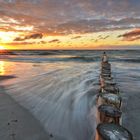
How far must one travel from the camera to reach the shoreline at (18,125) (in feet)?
13.7

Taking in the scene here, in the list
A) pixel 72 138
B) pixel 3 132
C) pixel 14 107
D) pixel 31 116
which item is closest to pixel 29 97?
pixel 14 107

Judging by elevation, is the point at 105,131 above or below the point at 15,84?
above

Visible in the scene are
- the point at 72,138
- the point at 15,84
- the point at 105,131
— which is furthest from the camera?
the point at 15,84

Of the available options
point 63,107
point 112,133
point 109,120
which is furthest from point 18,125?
point 112,133

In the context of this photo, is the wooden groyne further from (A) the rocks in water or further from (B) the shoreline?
(B) the shoreline

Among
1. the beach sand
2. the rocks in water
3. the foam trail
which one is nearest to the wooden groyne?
the rocks in water

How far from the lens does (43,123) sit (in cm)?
484

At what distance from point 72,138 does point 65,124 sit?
0.64 m

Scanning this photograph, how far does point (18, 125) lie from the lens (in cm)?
465

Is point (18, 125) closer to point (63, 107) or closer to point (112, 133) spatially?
point (63, 107)

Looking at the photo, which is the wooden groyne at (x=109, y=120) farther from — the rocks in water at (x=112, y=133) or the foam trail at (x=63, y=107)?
the foam trail at (x=63, y=107)

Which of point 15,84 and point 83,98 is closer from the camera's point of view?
point 83,98

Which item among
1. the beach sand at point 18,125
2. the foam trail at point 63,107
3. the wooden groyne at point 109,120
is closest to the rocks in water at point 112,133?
the wooden groyne at point 109,120

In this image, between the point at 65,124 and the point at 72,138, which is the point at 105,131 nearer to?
the point at 72,138
